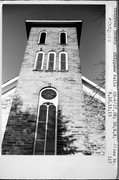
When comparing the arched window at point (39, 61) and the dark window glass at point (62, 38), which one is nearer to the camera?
the arched window at point (39, 61)

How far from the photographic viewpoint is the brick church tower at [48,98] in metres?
3.97

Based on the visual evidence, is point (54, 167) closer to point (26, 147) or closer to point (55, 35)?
point (26, 147)

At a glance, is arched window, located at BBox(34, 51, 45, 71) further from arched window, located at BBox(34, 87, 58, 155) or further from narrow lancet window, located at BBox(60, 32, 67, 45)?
narrow lancet window, located at BBox(60, 32, 67, 45)

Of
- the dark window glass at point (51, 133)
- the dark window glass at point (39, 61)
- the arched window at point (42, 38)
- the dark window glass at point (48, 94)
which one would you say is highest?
the arched window at point (42, 38)

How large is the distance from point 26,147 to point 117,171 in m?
1.34

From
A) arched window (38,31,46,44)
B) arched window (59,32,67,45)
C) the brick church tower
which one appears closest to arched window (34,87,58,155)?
the brick church tower

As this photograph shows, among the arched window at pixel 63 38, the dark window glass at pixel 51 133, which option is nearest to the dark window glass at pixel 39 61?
the arched window at pixel 63 38

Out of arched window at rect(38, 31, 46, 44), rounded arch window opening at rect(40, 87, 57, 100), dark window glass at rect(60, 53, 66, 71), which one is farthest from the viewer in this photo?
arched window at rect(38, 31, 46, 44)

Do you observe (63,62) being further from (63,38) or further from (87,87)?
(87,87)

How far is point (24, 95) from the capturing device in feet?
14.1

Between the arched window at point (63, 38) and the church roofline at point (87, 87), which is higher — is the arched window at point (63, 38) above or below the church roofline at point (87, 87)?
above

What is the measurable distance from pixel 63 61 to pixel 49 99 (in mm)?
766

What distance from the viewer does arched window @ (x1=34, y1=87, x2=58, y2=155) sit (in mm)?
3931

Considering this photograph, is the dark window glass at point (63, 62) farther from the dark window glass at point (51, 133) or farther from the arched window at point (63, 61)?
the dark window glass at point (51, 133)
